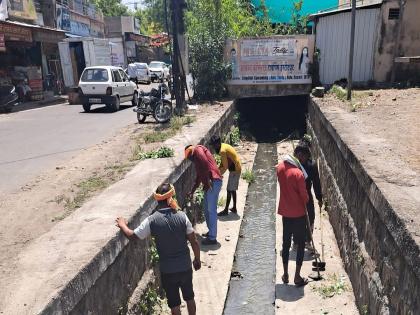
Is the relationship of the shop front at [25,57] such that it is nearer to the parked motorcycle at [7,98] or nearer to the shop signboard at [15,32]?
the shop signboard at [15,32]

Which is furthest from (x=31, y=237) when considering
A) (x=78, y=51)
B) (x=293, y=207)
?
(x=78, y=51)

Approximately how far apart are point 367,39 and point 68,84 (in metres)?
17.4

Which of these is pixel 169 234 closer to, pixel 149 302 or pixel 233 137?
pixel 149 302

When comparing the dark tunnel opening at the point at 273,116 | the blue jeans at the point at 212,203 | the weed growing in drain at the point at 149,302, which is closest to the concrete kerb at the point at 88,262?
the weed growing in drain at the point at 149,302

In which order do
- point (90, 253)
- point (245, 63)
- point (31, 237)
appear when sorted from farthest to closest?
point (245, 63), point (31, 237), point (90, 253)

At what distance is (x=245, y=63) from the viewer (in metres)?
16.5

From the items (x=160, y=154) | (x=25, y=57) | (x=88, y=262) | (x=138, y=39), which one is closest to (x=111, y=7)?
(x=138, y=39)

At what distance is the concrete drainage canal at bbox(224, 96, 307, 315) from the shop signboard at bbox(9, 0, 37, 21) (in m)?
12.9

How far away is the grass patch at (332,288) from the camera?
213 inches

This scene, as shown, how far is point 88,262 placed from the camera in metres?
3.41

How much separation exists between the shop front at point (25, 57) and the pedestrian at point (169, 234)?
58.6ft

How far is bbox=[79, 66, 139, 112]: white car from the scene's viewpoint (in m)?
17.0

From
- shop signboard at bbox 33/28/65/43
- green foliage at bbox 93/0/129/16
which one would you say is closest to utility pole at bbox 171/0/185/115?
shop signboard at bbox 33/28/65/43

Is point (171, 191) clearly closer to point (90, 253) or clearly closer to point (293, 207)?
point (90, 253)
